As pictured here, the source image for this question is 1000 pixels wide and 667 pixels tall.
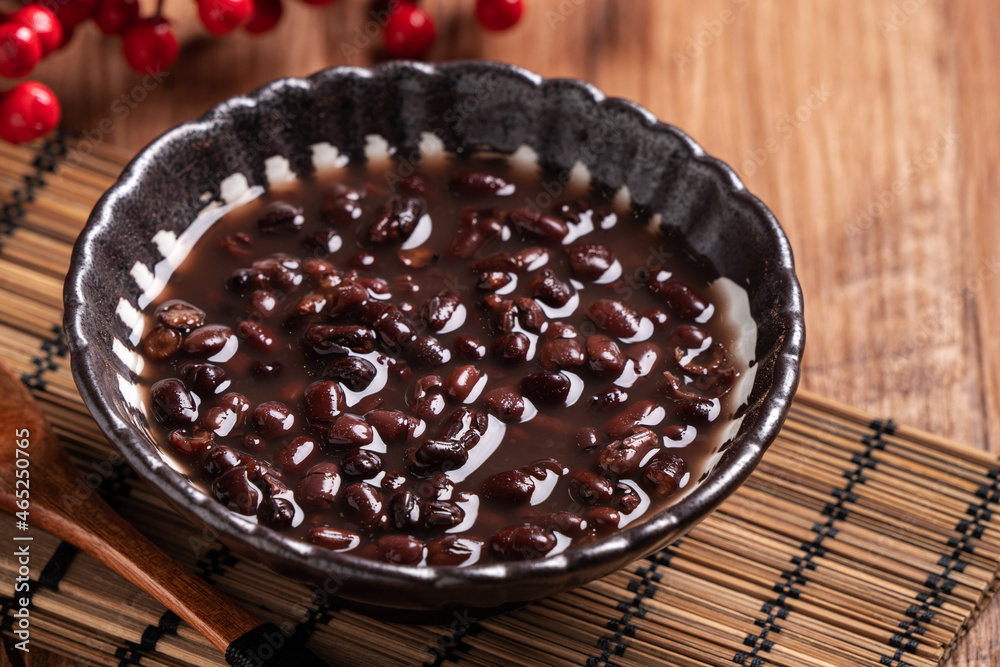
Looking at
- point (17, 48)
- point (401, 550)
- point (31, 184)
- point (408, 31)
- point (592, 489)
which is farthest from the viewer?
point (408, 31)

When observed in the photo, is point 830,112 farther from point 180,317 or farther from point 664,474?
point 180,317

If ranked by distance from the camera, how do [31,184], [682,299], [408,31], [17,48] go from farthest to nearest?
Result: [408,31], [31,184], [17,48], [682,299]

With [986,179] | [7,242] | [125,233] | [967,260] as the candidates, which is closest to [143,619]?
[125,233]

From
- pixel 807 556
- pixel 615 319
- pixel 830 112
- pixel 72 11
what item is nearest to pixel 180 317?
pixel 615 319

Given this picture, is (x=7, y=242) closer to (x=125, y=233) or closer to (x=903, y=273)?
(x=125, y=233)

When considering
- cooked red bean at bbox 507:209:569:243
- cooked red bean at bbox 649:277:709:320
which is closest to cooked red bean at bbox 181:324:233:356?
cooked red bean at bbox 507:209:569:243

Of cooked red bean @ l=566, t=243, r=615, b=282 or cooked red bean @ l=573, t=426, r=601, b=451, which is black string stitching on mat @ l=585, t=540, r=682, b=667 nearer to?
cooked red bean @ l=573, t=426, r=601, b=451

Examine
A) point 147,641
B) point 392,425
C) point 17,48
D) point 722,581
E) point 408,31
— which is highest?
point 408,31
